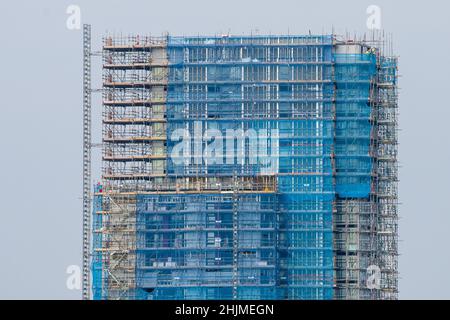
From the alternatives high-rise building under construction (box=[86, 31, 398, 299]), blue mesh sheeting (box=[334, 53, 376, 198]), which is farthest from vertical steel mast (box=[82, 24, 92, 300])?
blue mesh sheeting (box=[334, 53, 376, 198])

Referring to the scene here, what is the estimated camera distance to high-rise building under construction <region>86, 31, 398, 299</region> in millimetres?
135375

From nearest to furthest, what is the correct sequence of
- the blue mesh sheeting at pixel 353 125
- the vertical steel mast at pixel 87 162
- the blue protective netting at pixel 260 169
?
the blue protective netting at pixel 260 169
the blue mesh sheeting at pixel 353 125
the vertical steel mast at pixel 87 162

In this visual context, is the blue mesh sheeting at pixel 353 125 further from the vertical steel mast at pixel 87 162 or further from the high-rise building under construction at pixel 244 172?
the vertical steel mast at pixel 87 162

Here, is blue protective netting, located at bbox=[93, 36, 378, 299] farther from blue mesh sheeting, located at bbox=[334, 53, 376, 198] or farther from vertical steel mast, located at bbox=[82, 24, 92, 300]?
vertical steel mast, located at bbox=[82, 24, 92, 300]

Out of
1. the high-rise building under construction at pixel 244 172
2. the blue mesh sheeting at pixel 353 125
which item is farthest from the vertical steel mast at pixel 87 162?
the blue mesh sheeting at pixel 353 125

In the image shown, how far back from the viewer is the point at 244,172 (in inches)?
5399

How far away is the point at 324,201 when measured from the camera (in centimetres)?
13675

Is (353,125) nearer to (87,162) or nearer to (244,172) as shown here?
(244,172)

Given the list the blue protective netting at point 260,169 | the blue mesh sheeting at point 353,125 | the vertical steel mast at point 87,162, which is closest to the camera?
the blue protective netting at point 260,169

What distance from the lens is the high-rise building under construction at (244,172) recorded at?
444 ft

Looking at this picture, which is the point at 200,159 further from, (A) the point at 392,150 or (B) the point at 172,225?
(A) the point at 392,150
